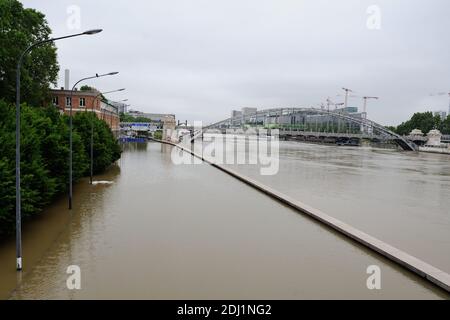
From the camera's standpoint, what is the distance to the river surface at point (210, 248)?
8273mm

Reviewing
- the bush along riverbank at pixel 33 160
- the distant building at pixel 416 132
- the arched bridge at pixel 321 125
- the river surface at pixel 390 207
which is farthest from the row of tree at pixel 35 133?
the distant building at pixel 416 132

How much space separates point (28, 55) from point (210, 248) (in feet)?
108

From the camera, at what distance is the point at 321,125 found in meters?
166

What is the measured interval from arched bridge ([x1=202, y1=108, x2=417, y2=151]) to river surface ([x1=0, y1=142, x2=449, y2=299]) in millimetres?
91523

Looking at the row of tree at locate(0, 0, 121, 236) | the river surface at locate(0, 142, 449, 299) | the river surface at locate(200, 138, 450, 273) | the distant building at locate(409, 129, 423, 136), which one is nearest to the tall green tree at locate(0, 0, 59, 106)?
the row of tree at locate(0, 0, 121, 236)

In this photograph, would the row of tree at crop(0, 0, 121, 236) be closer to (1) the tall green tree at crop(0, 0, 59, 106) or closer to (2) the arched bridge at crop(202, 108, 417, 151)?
(1) the tall green tree at crop(0, 0, 59, 106)

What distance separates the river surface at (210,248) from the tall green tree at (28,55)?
19.7 m

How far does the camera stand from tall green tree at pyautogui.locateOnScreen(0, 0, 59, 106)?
108 feet

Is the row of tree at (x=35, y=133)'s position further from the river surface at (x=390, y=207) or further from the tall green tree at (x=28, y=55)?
the river surface at (x=390, y=207)

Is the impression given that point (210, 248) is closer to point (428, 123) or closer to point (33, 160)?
point (33, 160)

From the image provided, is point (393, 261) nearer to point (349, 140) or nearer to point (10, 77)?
point (10, 77)

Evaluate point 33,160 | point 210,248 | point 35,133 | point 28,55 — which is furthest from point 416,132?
point 33,160
